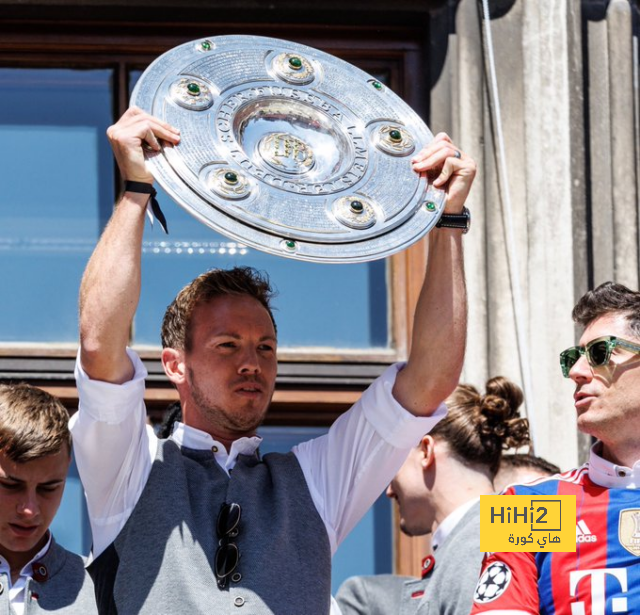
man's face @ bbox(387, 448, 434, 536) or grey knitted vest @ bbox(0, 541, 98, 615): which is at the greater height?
man's face @ bbox(387, 448, 434, 536)

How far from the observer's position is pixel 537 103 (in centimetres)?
503

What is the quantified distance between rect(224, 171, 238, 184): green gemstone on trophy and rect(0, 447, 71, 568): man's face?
36.3 inches

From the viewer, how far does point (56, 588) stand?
393 cm

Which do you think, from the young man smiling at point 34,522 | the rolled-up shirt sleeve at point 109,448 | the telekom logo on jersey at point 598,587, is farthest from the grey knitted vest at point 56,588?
the telekom logo on jersey at point 598,587

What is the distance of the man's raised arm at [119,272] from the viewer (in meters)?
3.50

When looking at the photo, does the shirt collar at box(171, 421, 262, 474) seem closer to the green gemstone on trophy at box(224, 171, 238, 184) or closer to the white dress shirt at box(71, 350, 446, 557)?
the white dress shirt at box(71, 350, 446, 557)

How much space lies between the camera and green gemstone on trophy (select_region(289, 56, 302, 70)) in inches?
154

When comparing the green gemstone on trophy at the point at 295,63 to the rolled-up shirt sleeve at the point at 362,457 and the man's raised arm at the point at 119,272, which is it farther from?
the rolled-up shirt sleeve at the point at 362,457

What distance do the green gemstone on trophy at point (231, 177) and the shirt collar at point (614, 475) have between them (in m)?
1.01

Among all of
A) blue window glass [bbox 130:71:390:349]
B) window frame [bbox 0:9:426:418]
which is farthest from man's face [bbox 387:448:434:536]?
blue window glass [bbox 130:71:390:349]

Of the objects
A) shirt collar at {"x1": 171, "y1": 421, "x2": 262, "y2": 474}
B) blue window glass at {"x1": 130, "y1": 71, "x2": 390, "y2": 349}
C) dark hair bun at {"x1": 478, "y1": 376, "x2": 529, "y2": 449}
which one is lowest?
shirt collar at {"x1": 171, "y1": 421, "x2": 262, "y2": 474}

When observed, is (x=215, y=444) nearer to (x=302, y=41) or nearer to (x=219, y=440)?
(x=219, y=440)

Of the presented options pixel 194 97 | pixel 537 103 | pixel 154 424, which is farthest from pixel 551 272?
pixel 194 97

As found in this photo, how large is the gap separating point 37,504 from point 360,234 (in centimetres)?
107
